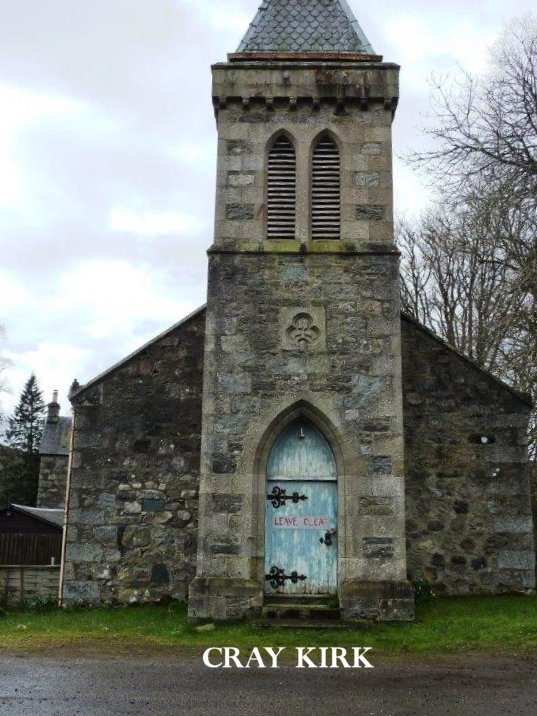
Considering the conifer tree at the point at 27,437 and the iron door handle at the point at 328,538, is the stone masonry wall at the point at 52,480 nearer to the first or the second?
the conifer tree at the point at 27,437

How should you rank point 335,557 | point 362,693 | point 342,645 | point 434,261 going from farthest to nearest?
1. point 434,261
2. point 335,557
3. point 342,645
4. point 362,693

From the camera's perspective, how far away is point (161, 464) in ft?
46.2

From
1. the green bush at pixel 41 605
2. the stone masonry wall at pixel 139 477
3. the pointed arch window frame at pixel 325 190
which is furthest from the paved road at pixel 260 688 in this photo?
the pointed arch window frame at pixel 325 190

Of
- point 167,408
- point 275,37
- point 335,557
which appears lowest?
point 335,557

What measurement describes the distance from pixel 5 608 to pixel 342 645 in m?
6.93

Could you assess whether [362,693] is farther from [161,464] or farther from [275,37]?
[275,37]

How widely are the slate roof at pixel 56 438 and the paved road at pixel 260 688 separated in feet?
96.0

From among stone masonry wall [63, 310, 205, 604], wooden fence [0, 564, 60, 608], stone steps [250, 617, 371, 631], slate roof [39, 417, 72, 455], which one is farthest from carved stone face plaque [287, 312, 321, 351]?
slate roof [39, 417, 72, 455]

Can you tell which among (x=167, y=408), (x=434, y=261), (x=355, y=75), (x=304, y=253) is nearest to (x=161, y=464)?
(x=167, y=408)

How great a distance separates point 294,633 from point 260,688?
2.74 meters

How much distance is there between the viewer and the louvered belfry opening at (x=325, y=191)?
1284cm

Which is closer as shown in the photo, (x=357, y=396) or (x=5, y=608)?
(x=357, y=396)

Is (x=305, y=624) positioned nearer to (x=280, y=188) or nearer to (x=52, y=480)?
(x=280, y=188)

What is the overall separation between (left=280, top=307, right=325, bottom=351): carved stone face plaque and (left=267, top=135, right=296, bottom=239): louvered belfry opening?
1321mm
